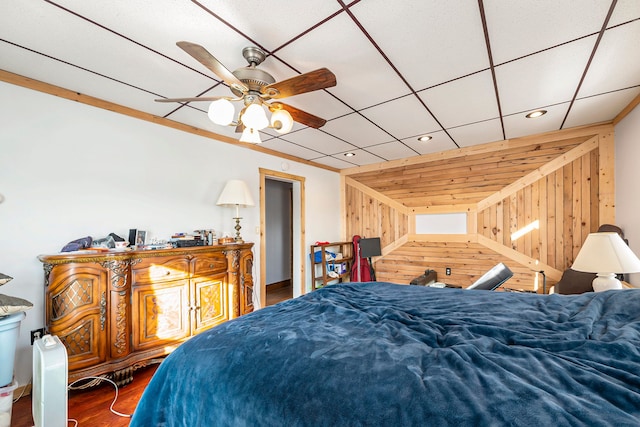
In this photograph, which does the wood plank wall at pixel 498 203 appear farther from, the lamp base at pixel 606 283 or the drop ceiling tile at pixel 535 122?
the lamp base at pixel 606 283

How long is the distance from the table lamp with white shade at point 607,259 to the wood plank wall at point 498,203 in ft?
5.13

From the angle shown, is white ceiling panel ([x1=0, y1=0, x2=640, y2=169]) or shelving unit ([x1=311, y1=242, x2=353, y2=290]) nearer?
white ceiling panel ([x1=0, y1=0, x2=640, y2=169])

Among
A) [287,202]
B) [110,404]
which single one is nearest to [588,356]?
[110,404]

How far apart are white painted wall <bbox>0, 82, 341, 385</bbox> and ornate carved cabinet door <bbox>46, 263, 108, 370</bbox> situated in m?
0.38

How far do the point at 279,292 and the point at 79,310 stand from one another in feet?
11.9

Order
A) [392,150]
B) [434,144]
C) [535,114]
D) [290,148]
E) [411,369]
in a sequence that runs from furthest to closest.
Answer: [392,150] → [290,148] → [434,144] → [535,114] → [411,369]

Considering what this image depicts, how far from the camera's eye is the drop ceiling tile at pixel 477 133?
3.14 m

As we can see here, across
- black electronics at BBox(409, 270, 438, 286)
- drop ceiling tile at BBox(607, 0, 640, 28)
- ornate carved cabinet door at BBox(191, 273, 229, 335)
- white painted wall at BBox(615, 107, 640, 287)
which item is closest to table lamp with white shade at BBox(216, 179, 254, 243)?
ornate carved cabinet door at BBox(191, 273, 229, 335)

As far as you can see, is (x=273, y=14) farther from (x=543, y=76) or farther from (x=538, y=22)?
(x=543, y=76)

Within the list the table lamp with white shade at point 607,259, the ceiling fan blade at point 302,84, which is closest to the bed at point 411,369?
the table lamp with white shade at point 607,259

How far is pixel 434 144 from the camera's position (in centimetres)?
381

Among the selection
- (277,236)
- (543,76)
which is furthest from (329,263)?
(543,76)

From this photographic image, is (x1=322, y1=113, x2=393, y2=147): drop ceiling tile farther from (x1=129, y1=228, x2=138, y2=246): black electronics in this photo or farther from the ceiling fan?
(x1=129, y1=228, x2=138, y2=246): black electronics

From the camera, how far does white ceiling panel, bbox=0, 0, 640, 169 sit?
1.48 metres
